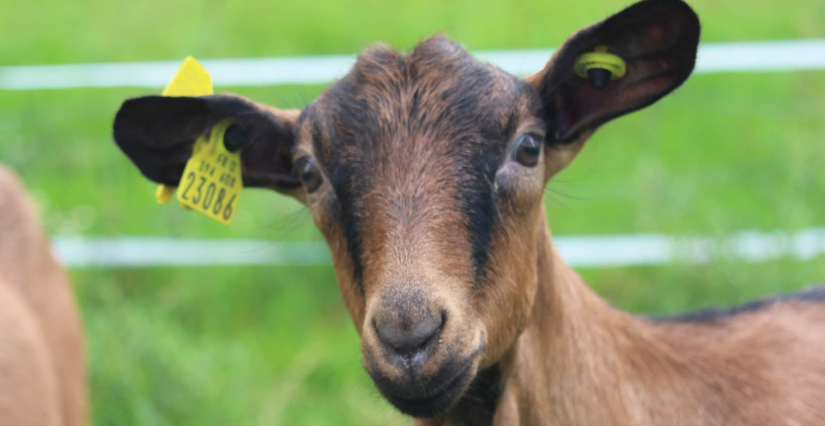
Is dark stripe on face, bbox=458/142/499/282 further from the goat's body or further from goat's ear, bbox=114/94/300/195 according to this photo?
goat's ear, bbox=114/94/300/195

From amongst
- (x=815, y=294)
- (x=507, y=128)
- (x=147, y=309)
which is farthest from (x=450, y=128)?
(x=147, y=309)

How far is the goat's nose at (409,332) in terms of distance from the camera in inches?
86.4

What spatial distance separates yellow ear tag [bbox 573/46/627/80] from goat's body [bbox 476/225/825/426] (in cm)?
60

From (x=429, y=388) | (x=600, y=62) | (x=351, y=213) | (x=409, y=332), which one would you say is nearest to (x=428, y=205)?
(x=351, y=213)

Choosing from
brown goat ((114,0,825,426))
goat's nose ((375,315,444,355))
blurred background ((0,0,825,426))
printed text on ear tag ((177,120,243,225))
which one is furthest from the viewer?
blurred background ((0,0,825,426))

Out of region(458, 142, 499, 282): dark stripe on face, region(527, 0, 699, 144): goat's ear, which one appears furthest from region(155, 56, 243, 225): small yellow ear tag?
region(527, 0, 699, 144): goat's ear

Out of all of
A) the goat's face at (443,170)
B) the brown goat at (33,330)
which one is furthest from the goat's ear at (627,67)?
the brown goat at (33,330)

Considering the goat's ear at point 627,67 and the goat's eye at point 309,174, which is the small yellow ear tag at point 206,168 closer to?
the goat's eye at point 309,174

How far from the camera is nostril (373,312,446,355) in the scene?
2.20 meters

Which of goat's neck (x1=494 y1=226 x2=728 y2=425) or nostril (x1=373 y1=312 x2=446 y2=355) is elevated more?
nostril (x1=373 y1=312 x2=446 y2=355)

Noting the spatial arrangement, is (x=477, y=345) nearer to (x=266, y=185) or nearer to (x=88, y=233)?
(x=266, y=185)

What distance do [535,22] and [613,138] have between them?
194 cm

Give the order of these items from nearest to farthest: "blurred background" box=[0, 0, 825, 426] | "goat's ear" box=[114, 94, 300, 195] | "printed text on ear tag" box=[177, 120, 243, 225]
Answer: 1. "goat's ear" box=[114, 94, 300, 195]
2. "printed text on ear tag" box=[177, 120, 243, 225]
3. "blurred background" box=[0, 0, 825, 426]

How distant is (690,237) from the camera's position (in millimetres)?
5426
